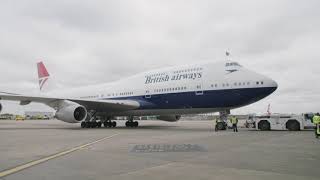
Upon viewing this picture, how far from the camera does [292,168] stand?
6.68m

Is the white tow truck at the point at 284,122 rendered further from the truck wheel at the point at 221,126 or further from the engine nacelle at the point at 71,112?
the engine nacelle at the point at 71,112

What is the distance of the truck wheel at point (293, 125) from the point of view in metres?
21.8

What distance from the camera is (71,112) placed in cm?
2456

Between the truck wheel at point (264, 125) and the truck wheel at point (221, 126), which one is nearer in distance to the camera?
the truck wheel at point (221, 126)

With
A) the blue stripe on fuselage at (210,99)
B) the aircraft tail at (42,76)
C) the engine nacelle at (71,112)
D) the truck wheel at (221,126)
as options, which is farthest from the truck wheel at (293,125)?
the aircraft tail at (42,76)

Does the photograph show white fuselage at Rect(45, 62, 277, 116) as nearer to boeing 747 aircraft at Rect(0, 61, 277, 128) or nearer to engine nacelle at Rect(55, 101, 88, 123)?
boeing 747 aircraft at Rect(0, 61, 277, 128)

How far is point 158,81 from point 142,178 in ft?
64.6

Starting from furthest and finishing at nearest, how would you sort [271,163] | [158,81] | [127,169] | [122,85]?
[122,85] < [158,81] < [271,163] < [127,169]

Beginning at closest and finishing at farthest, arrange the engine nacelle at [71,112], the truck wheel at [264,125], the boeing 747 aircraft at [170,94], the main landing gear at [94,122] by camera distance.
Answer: the boeing 747 aircraft at [170,94], the truck wheel at [264,125], the engine nacelle at [71,112], the main landing gear at [94,122]

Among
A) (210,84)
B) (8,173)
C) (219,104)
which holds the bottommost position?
(8,173)

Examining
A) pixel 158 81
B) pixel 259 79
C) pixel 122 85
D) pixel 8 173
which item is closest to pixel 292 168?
pixel 8 173

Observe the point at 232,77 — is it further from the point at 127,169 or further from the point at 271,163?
the point at 127,169

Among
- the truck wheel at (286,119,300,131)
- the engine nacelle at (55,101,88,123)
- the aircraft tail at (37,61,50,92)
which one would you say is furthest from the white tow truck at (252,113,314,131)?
the aircraft tail at (37,61,50,92)

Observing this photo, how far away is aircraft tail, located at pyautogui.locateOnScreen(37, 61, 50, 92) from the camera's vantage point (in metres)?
40.0
